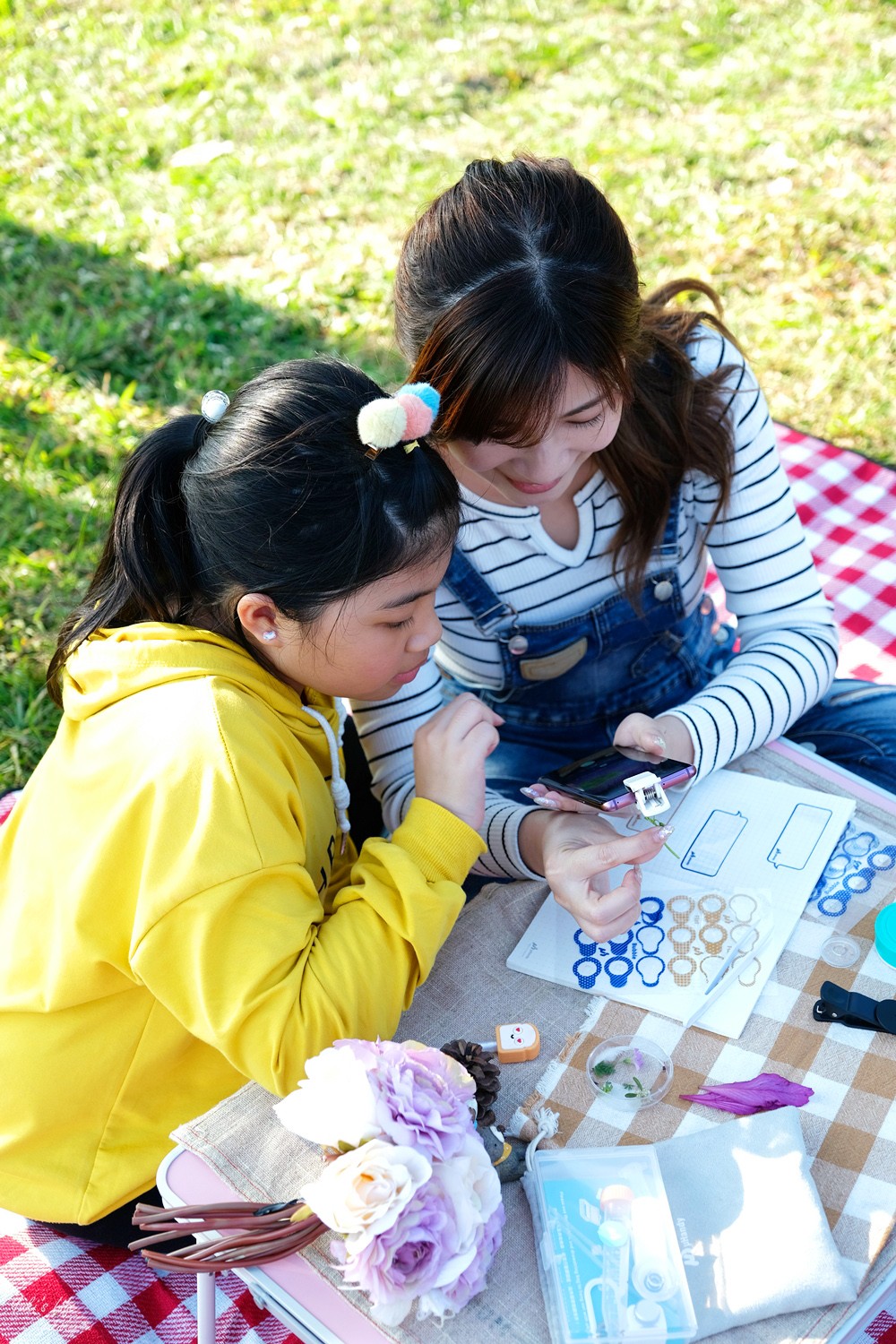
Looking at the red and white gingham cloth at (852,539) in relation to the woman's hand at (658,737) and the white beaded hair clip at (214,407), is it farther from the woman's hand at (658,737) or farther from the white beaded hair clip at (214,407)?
the white beaded hair clip at (214,407)

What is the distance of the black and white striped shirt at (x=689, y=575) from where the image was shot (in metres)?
1.77

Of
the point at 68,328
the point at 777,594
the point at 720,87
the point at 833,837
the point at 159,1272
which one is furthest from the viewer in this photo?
the point at 720,87

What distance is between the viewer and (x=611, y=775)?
1542 millimetres

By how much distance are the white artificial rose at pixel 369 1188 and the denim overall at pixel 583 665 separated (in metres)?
1.01

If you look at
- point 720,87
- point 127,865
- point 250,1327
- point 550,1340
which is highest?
point 720,87

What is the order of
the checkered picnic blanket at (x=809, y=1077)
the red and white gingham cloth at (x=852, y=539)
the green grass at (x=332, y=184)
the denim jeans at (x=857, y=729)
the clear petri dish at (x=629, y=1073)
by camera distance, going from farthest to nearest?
the green grass at (x=332, y=184), the red and white gingham cloth at (x=852, y=539), the denim jeans at (x=857, y=729), the clear petri dish at (x=629, y=1073), the checkered picnic blanket at (x=809, y=1077)

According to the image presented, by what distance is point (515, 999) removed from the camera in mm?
1320

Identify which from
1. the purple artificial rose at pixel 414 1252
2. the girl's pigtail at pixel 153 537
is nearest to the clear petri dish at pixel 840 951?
the purple artificial rose at pixel 414 1252

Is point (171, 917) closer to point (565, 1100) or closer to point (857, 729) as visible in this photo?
point (565, 1100)

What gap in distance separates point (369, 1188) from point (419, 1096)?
90 mm

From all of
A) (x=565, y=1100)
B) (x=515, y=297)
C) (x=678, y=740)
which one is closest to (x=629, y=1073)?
(x=565, y=1100)

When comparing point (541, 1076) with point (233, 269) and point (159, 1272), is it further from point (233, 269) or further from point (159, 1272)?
point (233, 269)

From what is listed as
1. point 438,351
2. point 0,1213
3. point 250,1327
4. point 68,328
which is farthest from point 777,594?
point 68,328

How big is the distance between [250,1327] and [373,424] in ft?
3.83
